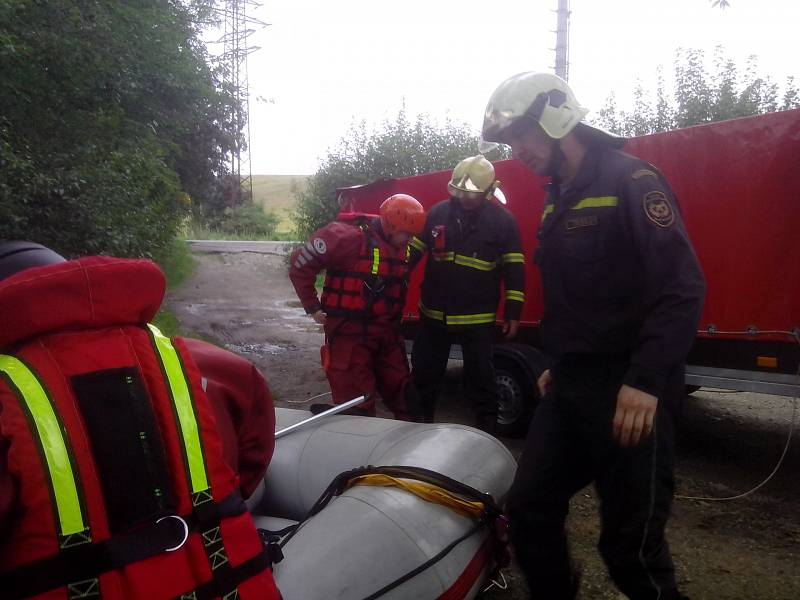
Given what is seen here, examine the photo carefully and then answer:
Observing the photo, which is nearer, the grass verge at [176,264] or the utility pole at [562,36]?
the utility pole at [562,36]

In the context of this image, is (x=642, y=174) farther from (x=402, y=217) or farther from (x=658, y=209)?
(x=402, y=217)

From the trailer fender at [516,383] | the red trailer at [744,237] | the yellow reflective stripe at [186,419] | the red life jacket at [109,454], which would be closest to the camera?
the red life jacket at [109,454]

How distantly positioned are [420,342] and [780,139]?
248cm

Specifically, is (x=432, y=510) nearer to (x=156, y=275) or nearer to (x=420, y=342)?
(x=156, y=275)

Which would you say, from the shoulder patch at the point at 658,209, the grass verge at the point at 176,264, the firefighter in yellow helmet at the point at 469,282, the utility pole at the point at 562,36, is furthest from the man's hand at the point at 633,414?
the grass verge at the point at 176,264

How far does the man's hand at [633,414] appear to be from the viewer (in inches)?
77.7

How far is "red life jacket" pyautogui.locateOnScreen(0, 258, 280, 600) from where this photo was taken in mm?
1223

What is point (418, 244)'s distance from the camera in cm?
471

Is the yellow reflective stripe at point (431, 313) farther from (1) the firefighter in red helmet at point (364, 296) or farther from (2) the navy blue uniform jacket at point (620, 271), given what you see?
(2) the navy blue uniform jacket at point (620, 271)

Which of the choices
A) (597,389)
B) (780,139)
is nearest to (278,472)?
(597,389)

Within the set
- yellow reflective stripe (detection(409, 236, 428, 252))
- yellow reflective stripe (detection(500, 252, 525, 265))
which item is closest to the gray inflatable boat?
yellow reflective stripe (detection(409, 236, 428, 252))

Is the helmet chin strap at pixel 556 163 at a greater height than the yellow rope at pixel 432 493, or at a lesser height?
greater

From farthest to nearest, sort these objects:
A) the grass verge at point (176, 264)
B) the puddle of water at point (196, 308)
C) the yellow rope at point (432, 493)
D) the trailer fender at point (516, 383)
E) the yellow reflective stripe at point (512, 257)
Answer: the grass verge at point (176, 264), the puddle of water at point (196, 308), the trailer fender at point (516, 383), the yellow reflective stripe at point (512, 257), the yellow rope at point (432, 493)

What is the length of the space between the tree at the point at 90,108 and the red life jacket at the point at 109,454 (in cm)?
462
